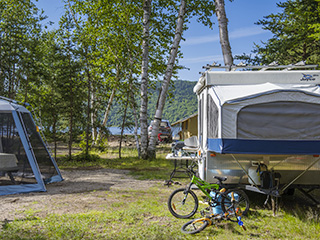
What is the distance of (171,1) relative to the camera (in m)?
17.0

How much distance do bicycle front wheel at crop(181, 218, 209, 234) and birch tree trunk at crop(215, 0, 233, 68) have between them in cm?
709

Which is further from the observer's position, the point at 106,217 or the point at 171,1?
the point at 171,1

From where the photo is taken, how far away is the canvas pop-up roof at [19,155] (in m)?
7.79

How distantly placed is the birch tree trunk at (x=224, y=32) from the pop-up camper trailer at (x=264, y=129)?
456cm

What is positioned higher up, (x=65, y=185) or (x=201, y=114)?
(x=201, y=114)

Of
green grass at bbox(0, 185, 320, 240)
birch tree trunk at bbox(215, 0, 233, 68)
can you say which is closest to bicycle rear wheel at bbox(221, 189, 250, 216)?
green grass at bbox(0, 185, 320, 240)

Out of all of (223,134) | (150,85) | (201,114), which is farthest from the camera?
(150,85)

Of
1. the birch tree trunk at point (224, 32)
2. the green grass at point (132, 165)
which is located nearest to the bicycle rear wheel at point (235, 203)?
the green grass at point (132, 165)

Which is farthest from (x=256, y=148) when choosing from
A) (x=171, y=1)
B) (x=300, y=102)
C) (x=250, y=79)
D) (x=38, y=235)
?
(x=171, y=1)

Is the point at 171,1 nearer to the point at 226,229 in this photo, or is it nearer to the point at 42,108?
the point at 42,108

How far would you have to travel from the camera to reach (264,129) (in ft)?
17.4

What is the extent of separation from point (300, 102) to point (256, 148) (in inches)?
42.9

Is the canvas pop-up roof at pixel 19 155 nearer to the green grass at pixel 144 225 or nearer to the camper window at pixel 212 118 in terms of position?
the green grass at pixel 144 225

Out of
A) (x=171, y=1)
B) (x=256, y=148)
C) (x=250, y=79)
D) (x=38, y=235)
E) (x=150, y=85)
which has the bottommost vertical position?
(x=38, y=235)
